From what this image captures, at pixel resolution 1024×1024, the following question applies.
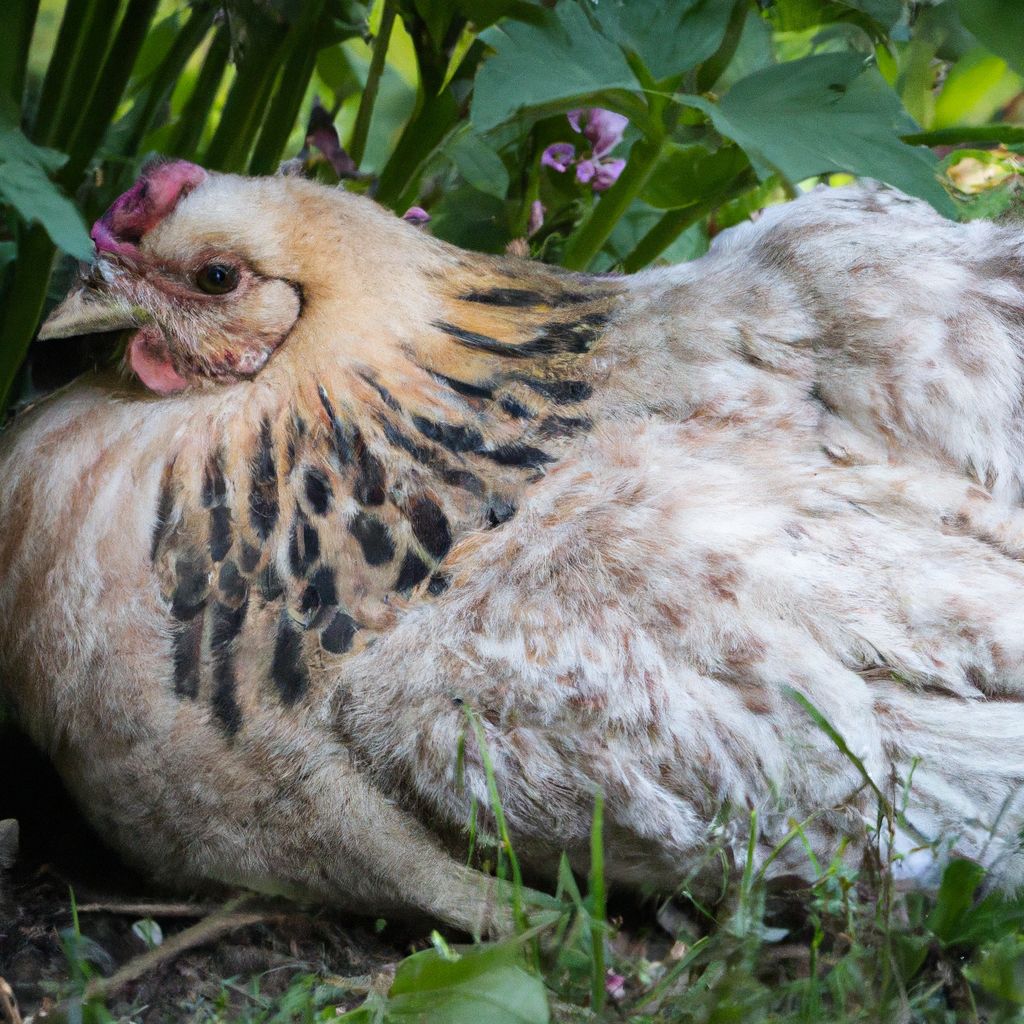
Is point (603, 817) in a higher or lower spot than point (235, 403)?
lower

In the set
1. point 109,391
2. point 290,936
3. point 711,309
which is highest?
point 711,309

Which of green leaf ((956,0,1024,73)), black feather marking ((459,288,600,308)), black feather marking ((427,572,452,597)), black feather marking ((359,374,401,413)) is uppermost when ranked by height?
green leaf ((956,0,1024,73))

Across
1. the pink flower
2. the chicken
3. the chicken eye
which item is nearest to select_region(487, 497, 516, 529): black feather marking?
the chicken

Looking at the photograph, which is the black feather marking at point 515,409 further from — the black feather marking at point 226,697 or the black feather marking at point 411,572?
the black feather marking at point 226,697

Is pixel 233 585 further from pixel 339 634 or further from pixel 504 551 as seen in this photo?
pixel 504 551

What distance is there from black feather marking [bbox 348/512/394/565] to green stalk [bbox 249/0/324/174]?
0.91 meters

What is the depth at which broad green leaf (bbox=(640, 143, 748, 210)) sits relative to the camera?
1.80 m

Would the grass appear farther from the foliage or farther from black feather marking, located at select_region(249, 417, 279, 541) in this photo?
the foliage

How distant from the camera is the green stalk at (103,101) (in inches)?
73.9

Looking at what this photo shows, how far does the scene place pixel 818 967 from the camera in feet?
3.71

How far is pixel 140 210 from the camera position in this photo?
144cm

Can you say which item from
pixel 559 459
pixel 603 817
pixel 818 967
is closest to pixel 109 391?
pixel 559 459

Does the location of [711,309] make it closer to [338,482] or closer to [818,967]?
[338,482]

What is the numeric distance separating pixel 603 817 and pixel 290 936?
0.43 metres
